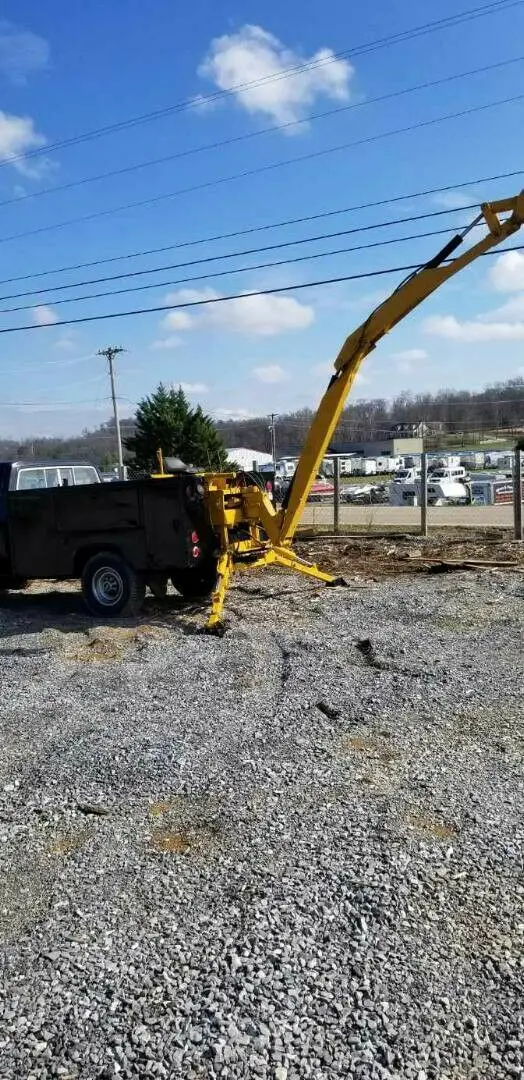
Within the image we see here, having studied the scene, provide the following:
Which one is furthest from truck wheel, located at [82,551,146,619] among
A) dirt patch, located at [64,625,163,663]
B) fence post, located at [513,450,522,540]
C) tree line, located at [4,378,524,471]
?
tree line, located at [4,378,524,471]

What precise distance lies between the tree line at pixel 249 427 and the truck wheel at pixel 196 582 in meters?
28.6

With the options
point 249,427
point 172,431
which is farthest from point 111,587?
point 249,427

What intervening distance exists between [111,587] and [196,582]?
5.39 ft

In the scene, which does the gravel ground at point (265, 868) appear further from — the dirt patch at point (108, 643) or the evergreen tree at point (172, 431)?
the evergreen tree at point (172, 431)

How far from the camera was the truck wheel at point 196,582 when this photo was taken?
11.2 m

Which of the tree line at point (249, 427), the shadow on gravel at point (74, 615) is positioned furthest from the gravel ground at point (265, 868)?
the tree line at point (249, 427)

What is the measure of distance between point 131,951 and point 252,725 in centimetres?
274

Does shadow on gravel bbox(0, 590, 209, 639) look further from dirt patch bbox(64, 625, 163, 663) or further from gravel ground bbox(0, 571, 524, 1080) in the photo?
gravel ground bbox(0, 571, 524, 1080)

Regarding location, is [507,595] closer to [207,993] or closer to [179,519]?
[179,519]

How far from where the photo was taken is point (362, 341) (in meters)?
10.8

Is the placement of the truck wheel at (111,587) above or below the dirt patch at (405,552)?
above

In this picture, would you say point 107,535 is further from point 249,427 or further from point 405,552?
point 249,427

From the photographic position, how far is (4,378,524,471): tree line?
43531 millimetres

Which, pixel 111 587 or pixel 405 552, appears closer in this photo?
pixel 111 587
